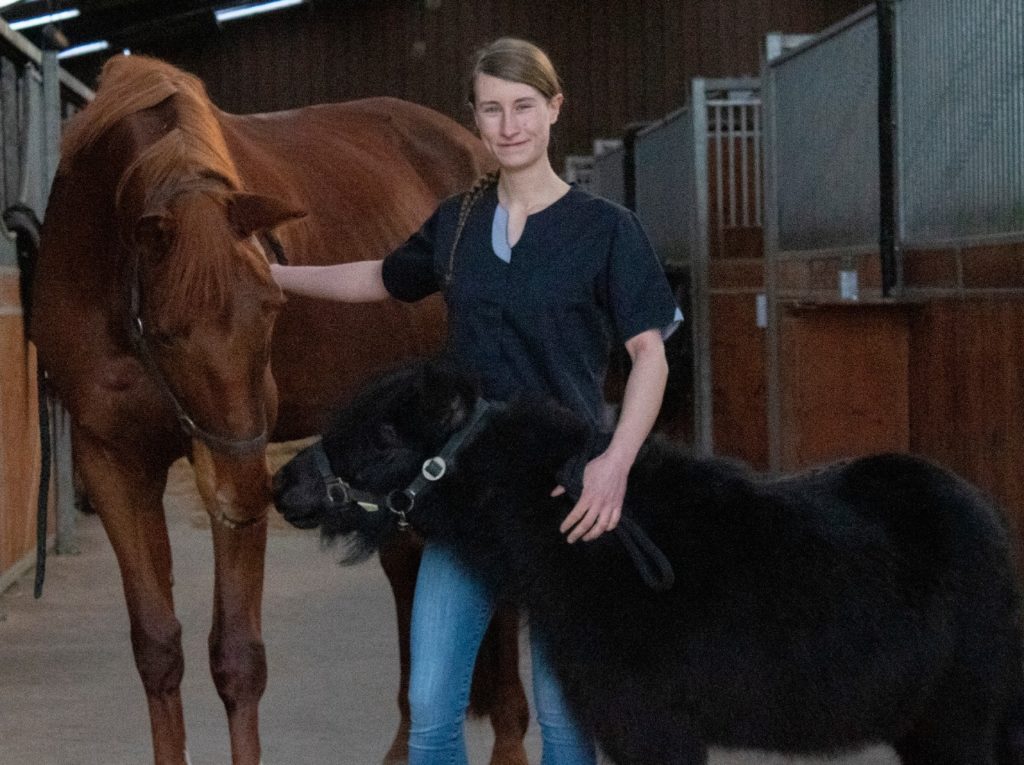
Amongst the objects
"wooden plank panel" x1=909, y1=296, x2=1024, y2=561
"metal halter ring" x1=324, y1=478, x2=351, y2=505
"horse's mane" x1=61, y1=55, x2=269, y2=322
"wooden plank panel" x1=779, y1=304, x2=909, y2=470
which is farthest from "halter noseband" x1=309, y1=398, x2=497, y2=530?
"wooden plank panel" x1=779, y1=304, x2=909, y2=470

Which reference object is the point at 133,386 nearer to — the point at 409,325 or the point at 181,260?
the point at 181,260

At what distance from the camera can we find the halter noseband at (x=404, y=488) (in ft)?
8.99

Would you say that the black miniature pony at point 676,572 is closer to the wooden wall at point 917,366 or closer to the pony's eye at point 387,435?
the pony's eye at point 387,435

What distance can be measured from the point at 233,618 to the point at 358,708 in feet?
3.74

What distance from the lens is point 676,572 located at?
274 centimetres

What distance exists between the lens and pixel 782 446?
6996 millimetres

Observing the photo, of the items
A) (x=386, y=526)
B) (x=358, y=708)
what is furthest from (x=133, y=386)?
(x=358, y=708)

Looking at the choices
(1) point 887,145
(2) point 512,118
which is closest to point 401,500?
(2) point 512,118

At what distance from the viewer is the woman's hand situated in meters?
2.68

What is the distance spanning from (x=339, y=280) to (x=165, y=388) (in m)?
0.42

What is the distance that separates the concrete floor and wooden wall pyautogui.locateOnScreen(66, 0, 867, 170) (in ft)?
44.8

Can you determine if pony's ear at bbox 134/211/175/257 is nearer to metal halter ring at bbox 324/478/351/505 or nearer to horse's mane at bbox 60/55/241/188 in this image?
horse's mane at bbox 60/55/241/188

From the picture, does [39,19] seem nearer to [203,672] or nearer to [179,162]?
[203,672]

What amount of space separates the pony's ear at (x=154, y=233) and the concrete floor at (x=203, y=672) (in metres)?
1.66
